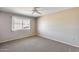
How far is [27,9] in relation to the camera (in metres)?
1.71

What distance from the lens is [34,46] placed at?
1724 millimetres

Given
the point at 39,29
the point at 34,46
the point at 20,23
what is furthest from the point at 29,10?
the point at 34,46

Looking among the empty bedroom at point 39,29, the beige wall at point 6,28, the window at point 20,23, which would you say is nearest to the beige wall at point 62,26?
the empty bedroom at point 39,29

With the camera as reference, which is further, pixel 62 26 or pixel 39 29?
pixel 39 29

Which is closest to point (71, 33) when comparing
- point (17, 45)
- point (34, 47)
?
point (34, 47)

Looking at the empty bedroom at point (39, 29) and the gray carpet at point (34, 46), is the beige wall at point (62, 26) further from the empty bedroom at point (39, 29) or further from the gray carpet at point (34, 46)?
the gray carpet at point (34, 46)

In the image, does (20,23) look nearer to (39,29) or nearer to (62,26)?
(39,29)

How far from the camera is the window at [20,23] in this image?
66.6 inches

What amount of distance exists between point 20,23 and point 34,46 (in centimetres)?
59

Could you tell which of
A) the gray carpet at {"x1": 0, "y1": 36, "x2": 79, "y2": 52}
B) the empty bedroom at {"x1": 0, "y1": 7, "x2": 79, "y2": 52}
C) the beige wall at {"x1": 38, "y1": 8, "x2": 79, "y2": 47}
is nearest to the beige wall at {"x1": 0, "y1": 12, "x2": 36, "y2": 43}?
the empty bedroom at {"x1": 0, "y1": 7, "x2": 79, "y2": 52}

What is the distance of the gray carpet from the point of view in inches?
65.6

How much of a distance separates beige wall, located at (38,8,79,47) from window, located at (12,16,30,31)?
0.28 metres

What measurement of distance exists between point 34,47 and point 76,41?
2.87 ft
